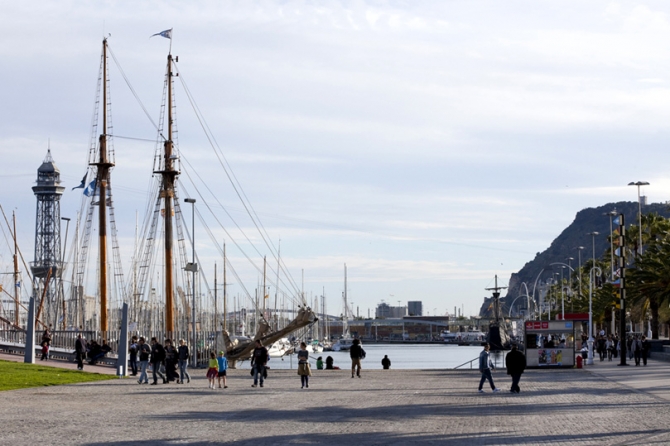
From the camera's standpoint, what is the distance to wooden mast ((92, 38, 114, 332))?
54688 mm

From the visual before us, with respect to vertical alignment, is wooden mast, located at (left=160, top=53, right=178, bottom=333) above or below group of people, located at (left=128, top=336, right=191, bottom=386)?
above

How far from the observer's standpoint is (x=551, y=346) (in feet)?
160

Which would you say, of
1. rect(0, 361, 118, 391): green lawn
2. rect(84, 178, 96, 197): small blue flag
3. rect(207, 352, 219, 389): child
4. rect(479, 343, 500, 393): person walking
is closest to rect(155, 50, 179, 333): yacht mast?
rect(84, 178, 96, 197): small blue flag

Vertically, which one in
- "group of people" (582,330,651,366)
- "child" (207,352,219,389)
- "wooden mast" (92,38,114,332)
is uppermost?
"wooden mast" (92,38,114,332)

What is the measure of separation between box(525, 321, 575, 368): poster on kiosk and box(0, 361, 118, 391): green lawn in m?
20.8

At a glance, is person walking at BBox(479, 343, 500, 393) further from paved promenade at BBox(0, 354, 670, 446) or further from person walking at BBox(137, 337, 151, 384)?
person walking at BBox(137, 337, 151, 384)

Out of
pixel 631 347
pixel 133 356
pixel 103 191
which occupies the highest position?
pixel 103 191

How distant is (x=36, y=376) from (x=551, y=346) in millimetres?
25962

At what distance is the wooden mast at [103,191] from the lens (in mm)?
54688

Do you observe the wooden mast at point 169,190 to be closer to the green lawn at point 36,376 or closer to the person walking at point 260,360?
the green lawn at point 36,376

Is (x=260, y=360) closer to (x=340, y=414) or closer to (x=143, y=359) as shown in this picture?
(x=143, y=359)

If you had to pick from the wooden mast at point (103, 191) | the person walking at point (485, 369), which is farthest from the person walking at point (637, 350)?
the wooden mast at point (103, 191)

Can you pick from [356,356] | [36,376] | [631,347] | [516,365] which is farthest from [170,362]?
[631,347]

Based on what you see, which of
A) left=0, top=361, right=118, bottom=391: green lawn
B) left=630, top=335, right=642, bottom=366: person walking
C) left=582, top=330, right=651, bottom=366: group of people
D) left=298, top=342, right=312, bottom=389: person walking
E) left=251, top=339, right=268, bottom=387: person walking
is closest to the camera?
left=0, top=361, right=118, bottom=391: green lawn
